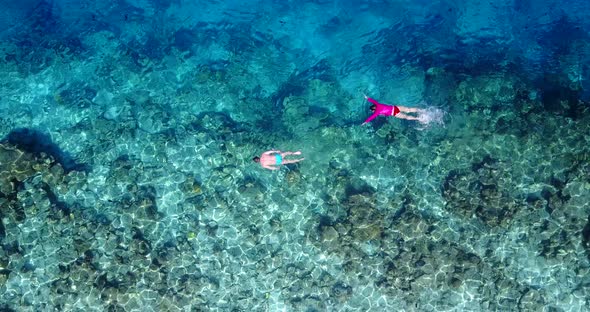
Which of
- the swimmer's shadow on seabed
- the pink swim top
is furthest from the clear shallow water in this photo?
the pink swim top

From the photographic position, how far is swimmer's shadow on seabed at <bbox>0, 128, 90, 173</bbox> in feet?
56.6

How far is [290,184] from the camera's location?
17062 millimetres

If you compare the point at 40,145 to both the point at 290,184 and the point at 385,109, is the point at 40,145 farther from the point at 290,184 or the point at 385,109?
the point at 385,109

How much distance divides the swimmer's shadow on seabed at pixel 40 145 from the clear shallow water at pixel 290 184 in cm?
10

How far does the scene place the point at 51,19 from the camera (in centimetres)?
2794

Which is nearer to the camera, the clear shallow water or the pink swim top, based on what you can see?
the pink swim top

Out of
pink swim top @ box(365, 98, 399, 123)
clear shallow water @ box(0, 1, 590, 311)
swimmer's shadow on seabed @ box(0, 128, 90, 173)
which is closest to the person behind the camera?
pink swim top @ box(365, 98, 399, 123)

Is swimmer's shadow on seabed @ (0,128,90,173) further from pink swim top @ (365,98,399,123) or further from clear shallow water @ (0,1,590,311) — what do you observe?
pink swim top @ (365,98,399,123)

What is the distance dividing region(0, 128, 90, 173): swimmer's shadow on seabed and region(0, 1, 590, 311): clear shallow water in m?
0.10

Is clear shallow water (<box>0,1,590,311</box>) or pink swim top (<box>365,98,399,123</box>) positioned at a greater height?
pink swim top (<box>365,98,399,123</box>)

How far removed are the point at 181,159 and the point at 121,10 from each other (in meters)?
18.4

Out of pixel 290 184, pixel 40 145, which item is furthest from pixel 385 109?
pixel 40 145

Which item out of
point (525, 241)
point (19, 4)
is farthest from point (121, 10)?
point (525, 241)

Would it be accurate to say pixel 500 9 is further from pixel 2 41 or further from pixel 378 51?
pixel 2 41
